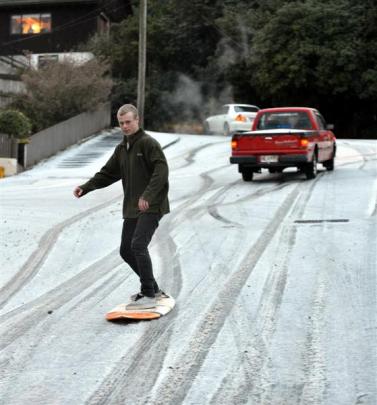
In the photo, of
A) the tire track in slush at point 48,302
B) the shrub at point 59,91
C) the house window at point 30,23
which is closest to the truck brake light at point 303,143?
the tire track in slush at point 48,302

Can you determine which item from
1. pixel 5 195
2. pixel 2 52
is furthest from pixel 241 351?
pixel 2 52

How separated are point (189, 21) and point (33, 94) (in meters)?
15.8

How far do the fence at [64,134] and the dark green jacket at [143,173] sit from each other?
57.9 feet

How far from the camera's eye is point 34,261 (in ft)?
32.1

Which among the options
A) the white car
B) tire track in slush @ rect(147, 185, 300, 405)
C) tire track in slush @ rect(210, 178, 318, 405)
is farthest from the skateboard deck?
the white car

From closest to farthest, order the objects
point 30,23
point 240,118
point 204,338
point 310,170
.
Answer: point 204,338 < point 310,170 < point 240,118 < point 30,23

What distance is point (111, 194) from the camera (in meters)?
16.4

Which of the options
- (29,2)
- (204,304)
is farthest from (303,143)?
(29,2)

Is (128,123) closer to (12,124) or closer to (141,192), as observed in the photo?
(141,192)

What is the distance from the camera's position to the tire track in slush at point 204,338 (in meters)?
4.96

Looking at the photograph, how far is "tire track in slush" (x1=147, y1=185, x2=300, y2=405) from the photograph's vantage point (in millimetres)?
4961

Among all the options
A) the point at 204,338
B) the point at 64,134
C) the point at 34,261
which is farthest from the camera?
the point at 64,134

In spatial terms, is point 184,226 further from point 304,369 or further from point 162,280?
point 304,369

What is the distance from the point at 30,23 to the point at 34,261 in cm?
4074
